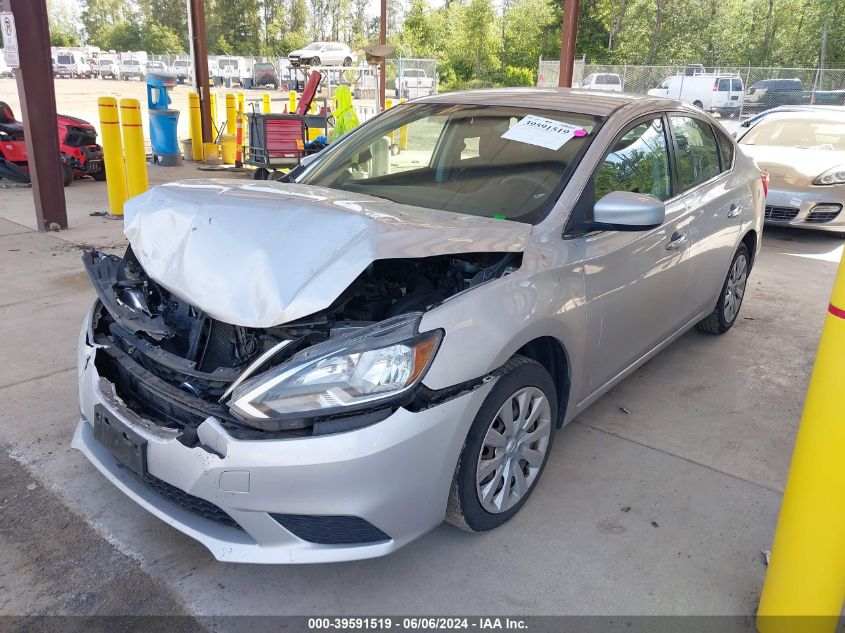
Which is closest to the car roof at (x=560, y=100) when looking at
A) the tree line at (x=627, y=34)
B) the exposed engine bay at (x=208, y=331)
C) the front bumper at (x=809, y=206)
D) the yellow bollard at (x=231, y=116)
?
the exposed engine bay at (x=208, y=331)

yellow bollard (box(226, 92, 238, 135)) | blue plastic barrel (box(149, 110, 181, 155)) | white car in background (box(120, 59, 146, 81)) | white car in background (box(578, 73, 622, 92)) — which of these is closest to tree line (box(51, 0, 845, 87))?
white car in background (box(578, 73, 622, 92))

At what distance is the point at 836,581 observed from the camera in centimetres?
203

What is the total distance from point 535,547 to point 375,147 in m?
2.27

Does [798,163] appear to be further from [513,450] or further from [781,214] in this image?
[513,450]

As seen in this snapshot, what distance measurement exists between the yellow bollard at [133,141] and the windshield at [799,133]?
7708 millimetres

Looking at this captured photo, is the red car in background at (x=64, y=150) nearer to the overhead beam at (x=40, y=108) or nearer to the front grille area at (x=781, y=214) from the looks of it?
the overhead beam at (x=40, y=108)

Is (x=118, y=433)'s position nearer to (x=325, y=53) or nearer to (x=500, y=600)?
(x=500, y=600)

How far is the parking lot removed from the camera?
233 centimetres

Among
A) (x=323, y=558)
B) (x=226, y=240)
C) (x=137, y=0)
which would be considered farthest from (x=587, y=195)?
(x=137, y=0)

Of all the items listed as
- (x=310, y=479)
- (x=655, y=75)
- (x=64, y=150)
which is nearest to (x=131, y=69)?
(x=655, y=75)

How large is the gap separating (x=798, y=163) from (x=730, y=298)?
430cm

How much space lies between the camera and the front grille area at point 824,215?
7820 millimetres

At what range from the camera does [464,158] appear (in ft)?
11.2

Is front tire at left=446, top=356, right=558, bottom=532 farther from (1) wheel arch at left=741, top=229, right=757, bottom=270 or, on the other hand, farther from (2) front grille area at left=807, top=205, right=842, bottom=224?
(2) front grille area at left=807, top=205, right=842, bottom=224
